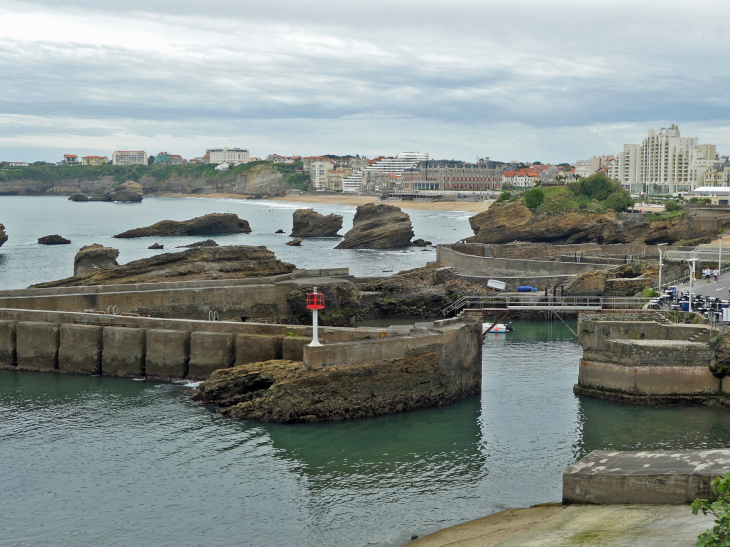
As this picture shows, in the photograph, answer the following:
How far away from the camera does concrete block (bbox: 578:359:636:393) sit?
28.3m

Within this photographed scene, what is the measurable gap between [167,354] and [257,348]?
170 inches

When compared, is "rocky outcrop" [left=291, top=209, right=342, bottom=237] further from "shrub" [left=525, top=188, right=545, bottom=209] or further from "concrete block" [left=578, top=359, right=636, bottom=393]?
"concrete block" [left=578, top=359, right=636, bottom=393]

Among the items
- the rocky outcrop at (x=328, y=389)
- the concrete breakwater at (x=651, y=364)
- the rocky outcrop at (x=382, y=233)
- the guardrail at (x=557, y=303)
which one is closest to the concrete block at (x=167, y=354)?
the rocky outcrop at (x=328, y=389)

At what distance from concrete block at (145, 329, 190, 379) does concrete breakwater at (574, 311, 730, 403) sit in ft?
50.0

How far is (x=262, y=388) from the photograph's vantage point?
27094 millimetres

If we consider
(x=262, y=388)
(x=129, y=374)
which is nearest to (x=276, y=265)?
(x=129, y=374)


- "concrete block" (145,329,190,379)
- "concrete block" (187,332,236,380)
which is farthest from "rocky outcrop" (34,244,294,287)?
"concrete block" (187,332,236,380)

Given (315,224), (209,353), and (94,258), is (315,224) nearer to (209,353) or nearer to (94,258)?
(94,258)

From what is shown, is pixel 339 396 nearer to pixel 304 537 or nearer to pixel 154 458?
pixel 154 458

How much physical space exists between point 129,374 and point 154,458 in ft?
32.4

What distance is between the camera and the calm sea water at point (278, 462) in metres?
18.6

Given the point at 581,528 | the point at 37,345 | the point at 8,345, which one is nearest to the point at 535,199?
the point at 37,345

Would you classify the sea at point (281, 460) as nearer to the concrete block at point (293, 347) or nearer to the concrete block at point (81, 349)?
the concrete block at point (81, 349)

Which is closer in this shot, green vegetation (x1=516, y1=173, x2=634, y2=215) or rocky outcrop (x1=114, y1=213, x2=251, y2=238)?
green vegetation (x1=516, y1=173, x2=634, y2=215)
